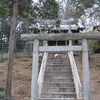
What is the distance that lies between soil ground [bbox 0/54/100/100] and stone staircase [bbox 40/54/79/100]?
1123 mm

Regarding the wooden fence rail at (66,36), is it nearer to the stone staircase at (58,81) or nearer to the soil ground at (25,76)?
the stone staircase at (58,81)

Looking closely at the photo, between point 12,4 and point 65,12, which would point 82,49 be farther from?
point 65,12

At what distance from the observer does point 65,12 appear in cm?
3575

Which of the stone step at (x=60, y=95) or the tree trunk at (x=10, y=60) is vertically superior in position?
the tree trunk at (x=10, y=60)

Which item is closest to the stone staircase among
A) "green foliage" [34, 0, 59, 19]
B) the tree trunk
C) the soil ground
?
the soil ground

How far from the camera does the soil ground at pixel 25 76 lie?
1572 centimetres

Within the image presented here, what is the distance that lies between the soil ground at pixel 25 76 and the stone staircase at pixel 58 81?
3.68ft

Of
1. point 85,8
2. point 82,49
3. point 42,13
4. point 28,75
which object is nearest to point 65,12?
point 85,8

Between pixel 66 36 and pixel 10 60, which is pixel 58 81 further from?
pixel 66 36

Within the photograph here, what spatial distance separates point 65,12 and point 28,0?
21985 mm

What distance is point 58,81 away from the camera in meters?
16.4

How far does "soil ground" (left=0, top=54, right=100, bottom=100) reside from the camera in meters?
15.7

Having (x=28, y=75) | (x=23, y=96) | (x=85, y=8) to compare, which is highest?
(x=85, y=8)

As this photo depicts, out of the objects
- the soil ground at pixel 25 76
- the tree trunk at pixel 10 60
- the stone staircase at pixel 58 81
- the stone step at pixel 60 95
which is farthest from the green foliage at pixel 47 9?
the soil ground at pixel 25 76
